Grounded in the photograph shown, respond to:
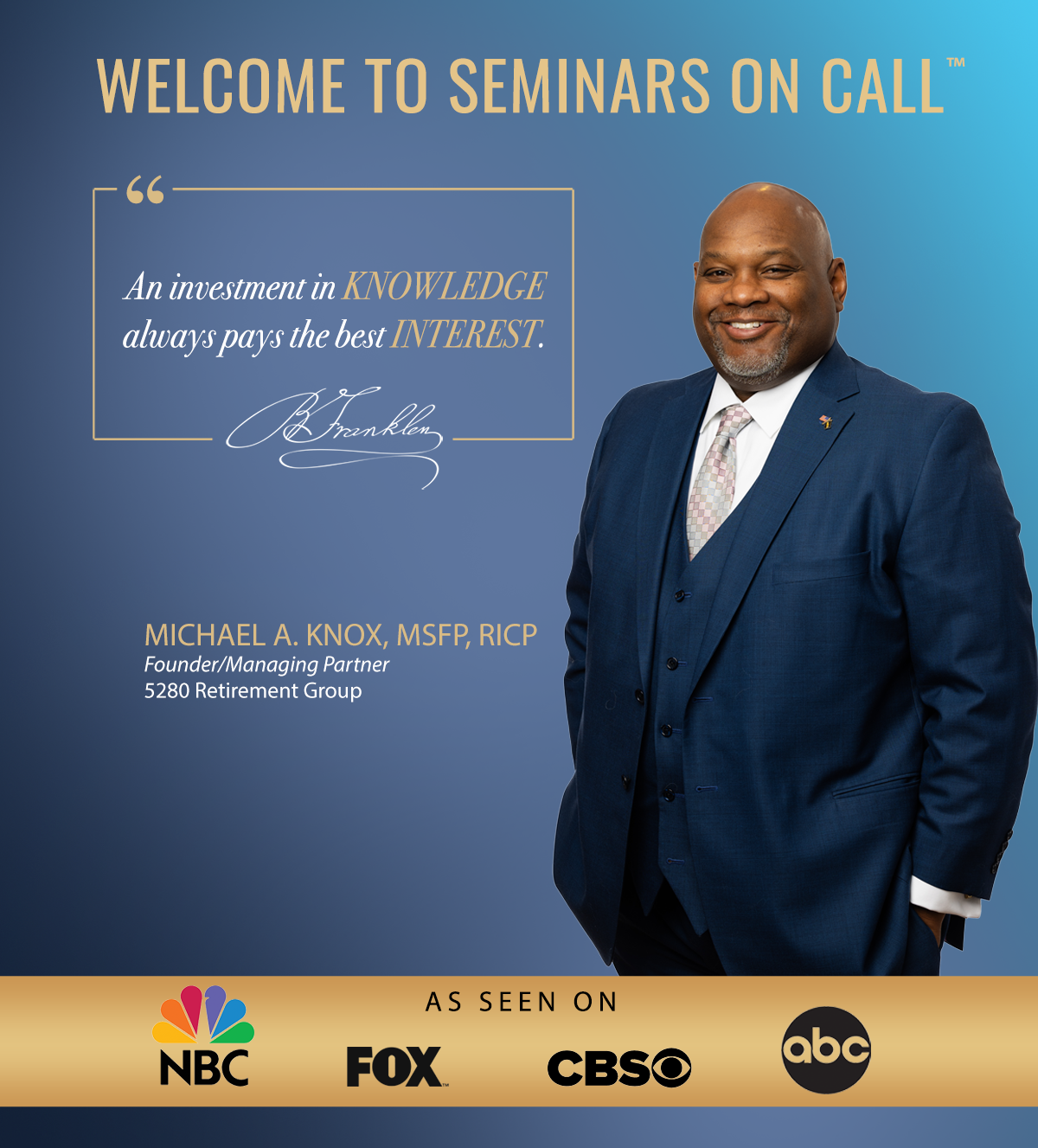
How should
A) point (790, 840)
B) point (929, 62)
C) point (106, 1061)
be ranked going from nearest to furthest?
point (790, 840), point (106, 1061), point (929, 62)

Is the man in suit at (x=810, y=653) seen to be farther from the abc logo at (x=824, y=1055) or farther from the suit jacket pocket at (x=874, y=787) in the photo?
the abc logo at (x=824, y=1055)

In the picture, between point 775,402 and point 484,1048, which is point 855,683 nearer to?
point 775,402

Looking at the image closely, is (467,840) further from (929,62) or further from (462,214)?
(929,62)

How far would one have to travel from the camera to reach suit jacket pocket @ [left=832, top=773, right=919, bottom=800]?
5.48 ft

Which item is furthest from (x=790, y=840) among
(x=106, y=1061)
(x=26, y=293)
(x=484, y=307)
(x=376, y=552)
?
(x=26, y=293)

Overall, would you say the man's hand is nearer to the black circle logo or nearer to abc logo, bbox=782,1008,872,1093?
abc logo, bbox=782,1008,872,1093

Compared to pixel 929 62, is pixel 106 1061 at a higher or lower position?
lower

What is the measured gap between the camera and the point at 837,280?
70.6 inches

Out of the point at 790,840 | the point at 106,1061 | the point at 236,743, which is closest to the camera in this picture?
the point at 790,840

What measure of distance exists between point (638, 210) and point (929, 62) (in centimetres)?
68

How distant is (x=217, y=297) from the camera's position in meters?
2.71

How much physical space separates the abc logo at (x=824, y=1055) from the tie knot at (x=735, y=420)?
86cm
